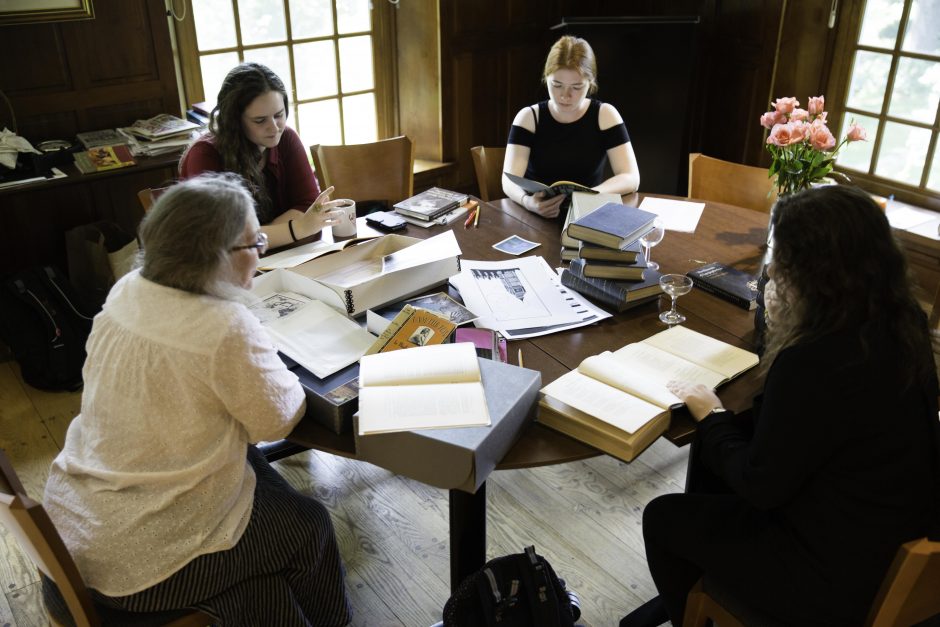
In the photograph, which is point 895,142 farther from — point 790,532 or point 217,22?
point 217,22

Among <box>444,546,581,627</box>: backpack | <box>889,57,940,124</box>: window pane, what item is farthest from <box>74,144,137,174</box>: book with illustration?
<box>889,57,940,124</box>: window pane

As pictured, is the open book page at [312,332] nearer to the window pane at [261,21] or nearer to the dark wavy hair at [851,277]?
the dark wavy hair at [851,277]

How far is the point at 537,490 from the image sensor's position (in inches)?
99.2

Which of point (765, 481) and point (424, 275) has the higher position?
point (424, 275)

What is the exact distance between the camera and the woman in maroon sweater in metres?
2.44

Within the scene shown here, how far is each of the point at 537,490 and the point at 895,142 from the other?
2.42 m

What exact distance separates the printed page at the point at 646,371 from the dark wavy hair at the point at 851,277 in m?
0.29

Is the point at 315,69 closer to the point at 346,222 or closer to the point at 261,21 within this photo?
the point at 261,21

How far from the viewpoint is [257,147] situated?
257 cm

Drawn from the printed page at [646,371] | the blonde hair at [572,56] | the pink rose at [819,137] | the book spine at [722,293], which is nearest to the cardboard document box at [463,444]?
the printed page at [646,371]

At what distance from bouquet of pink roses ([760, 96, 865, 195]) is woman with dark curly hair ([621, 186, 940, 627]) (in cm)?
85

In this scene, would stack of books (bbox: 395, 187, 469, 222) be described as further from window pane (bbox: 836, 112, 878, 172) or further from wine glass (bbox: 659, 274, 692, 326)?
window pane (bbox: 836, 112, 878, 172)

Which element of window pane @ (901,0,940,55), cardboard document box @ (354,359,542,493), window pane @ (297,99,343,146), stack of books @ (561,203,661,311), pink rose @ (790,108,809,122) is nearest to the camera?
cardboard document box @ (354,359,542,493)

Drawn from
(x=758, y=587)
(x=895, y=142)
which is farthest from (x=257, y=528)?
(x=895, y=142)
